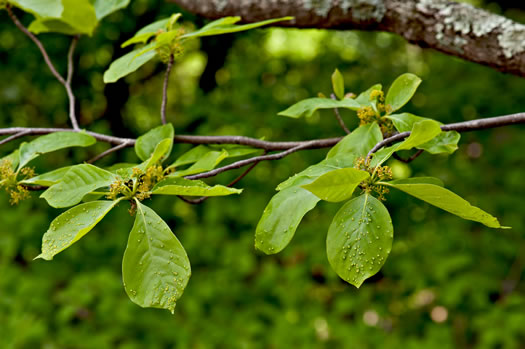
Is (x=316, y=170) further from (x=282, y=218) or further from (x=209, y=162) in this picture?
(x=209, y=162)

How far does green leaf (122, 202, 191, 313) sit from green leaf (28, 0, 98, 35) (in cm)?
62

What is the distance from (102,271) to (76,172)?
161 cm

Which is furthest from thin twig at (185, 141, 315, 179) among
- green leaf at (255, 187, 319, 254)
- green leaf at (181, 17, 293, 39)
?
green leaf at (181, 17, 293, 39)

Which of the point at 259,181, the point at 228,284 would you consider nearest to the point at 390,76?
the point at 259,181

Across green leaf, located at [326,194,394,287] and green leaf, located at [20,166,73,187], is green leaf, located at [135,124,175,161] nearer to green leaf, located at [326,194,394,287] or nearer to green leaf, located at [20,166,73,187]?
green leaf, located at [20,166,73,187]

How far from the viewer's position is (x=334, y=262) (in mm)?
633

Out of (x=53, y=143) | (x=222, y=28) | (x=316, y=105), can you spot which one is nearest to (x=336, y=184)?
(x=316, y=105)

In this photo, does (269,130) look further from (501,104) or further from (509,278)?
(509,278)

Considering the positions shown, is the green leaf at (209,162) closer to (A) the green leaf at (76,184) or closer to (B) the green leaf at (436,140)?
(A) the green leaf at (76,184)

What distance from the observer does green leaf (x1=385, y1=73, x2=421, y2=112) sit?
0.85 metres

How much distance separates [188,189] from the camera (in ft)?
2.02

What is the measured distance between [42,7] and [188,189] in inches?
27.4

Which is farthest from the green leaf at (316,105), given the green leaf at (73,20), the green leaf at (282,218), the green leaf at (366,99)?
the green leaf at (73,20)

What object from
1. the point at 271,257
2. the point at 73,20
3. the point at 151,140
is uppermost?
the point at 73,20
